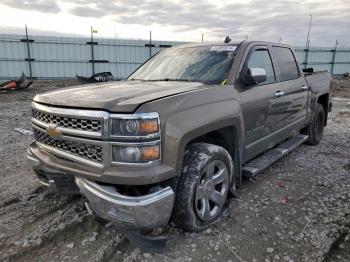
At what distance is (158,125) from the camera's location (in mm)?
2602

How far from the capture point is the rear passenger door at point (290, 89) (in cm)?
475

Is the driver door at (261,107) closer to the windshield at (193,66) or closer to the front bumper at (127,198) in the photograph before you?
Answer: the windshield at (193,66)

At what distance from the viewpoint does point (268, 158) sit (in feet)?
15.0

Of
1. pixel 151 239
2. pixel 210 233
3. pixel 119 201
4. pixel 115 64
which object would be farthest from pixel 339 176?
pixel 115 64

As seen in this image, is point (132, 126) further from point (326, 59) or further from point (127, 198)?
point (326, 59)

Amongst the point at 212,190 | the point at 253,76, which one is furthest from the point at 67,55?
the point at 212,190

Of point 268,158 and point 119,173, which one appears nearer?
point 119,173

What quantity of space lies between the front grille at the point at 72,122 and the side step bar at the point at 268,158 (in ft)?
6.81

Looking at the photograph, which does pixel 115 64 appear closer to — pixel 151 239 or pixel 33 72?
pixel 33 72

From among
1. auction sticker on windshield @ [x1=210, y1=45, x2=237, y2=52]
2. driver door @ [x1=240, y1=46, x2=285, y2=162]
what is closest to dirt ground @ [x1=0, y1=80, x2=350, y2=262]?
driver door @ [x1=240, y1=46, x2=285, y2=162]

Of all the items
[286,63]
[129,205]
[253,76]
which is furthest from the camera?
[286,63]

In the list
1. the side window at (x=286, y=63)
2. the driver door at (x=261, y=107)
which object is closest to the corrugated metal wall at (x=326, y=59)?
the side window at (x=286, y=63)

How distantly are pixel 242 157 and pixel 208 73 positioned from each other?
105 cm

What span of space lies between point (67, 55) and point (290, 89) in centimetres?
1557
